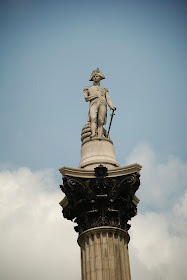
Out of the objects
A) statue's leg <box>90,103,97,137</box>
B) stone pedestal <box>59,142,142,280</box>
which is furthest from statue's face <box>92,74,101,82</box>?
stone pedestal <box>59,142,142,280</box>

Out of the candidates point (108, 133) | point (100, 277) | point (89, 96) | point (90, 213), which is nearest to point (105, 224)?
point (90, 213)

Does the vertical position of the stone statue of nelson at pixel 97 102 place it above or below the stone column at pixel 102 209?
above

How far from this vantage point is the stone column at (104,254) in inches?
872

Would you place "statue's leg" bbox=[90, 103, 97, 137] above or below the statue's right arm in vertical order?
below

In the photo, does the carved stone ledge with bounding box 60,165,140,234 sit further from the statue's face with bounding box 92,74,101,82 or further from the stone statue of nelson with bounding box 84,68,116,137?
the statue's face with bounding box 92,74,101,82

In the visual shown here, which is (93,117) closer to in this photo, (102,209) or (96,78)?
(96,78)

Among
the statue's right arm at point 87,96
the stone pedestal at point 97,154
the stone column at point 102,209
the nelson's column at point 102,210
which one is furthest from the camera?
the statue's right arm at point 87,96

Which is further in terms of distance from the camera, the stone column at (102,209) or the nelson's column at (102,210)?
the stone column at (102,209)

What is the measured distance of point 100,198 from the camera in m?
23.5

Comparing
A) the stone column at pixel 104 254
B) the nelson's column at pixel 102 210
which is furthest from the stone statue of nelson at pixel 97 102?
the stone column at pixel 104 254

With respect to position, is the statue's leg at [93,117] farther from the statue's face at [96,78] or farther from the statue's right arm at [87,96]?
the statue's face at [96,78]

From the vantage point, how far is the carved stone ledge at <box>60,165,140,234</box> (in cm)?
2361

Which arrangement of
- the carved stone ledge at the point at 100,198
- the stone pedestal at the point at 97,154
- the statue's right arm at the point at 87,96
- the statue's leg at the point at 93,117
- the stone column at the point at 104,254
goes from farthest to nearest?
the statue's right arm at the point at 87,96 < the statue's leg at the point at 93,117 < the stone pedestal at the point at 97,154 < the carved stone ledge at the point at 100,198 < the stone column at the point at 104,254

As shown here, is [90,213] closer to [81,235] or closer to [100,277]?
[81,235]
